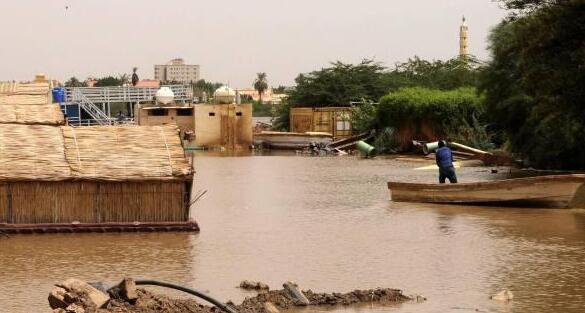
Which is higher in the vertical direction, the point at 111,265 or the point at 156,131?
the point at 156,131

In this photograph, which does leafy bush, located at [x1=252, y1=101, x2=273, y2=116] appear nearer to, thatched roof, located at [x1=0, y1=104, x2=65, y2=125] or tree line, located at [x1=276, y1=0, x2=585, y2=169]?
tree line, located at [x1=276, y1=0, x2=585, y2=169]

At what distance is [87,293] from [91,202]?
7.97m

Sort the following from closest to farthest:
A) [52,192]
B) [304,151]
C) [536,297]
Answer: [536,297], [52,192], [304,151]

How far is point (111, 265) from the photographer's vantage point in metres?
14.8

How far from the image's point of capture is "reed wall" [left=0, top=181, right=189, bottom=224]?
57.4 feet

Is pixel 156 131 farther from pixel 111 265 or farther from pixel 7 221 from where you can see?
pixel 111 265


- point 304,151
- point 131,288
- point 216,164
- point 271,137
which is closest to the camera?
point 131,288

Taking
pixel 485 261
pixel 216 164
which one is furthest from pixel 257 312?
pixel 216 164

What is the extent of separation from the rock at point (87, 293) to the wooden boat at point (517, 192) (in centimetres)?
1392

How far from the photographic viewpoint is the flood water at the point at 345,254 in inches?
508

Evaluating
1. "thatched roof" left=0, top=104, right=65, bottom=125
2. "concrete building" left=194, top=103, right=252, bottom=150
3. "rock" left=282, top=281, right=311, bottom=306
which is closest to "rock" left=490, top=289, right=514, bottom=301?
"rock" left=282, top=281, right=311, bottom=306

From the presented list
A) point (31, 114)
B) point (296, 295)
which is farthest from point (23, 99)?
point (296, 295)

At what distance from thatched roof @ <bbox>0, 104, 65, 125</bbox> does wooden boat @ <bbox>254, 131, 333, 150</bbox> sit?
30.7 meters

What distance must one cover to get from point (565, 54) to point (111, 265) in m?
10.6
